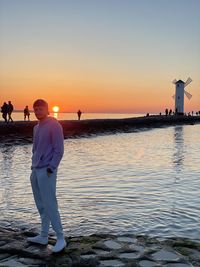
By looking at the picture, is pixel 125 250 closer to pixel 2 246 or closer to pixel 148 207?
pixel 2 246

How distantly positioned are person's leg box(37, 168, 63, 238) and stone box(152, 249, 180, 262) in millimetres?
1531

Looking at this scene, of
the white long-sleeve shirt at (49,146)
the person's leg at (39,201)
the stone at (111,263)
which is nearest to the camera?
the stone at (111,263)

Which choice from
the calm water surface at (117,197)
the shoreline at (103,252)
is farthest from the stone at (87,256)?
the calm water surface at (117,197)

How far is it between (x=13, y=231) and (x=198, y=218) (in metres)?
4.25

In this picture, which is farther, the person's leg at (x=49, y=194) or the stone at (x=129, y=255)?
the person's leg at (x=49, y=194)

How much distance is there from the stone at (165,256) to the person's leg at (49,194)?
153 cm

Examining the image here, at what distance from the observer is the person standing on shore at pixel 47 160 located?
6598 mm

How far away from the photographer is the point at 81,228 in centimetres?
884

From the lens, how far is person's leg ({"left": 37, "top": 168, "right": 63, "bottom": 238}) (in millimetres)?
6633

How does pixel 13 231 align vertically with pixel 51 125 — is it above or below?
below

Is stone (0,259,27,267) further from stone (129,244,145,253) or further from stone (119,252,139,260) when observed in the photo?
stone (129,244,145,253)

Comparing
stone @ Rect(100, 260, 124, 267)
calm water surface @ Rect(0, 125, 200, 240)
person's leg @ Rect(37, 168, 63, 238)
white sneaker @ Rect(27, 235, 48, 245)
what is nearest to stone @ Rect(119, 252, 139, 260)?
stone @ Rect(100, 260, 124, 267)

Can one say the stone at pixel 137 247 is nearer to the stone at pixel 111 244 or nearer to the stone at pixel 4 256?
the stone at pixel 111 244

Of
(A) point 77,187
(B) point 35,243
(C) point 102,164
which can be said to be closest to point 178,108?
(C) point 102,164
